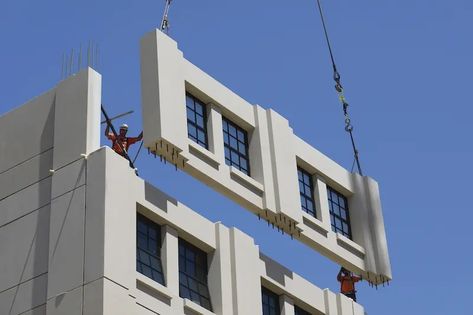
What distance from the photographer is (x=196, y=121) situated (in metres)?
42.1

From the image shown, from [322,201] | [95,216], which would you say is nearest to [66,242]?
[95,216]

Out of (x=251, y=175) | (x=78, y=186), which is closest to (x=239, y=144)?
(x=251, y=175)

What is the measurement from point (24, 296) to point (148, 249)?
384 cm

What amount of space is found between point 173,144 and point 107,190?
3.64 m

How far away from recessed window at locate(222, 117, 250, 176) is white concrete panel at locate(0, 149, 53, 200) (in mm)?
6614

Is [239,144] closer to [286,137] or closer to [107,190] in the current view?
[286,137]

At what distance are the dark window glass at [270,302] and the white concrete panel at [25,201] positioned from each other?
8409mm

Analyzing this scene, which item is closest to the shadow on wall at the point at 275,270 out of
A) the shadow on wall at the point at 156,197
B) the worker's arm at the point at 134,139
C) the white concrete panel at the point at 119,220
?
the shadow on wall at the point at 156,197

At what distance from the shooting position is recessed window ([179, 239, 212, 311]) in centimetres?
3925

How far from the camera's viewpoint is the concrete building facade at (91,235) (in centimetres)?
3578

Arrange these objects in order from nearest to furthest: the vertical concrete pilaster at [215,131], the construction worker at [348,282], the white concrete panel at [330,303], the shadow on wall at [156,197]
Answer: the shadow on wall at [156,197] < the vertical concrete pilaster at [215,131] < the white concrete panel at [330,303] < the construction worker at [348,282]

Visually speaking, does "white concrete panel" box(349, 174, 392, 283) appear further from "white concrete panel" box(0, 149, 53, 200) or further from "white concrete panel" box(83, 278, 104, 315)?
"white concrete panel" box(83, 278, 104, 315)

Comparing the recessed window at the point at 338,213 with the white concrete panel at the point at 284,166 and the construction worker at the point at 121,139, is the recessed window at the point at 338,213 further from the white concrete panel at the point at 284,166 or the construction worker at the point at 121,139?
the construction worker at the point at 121,139

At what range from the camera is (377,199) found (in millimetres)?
48844
